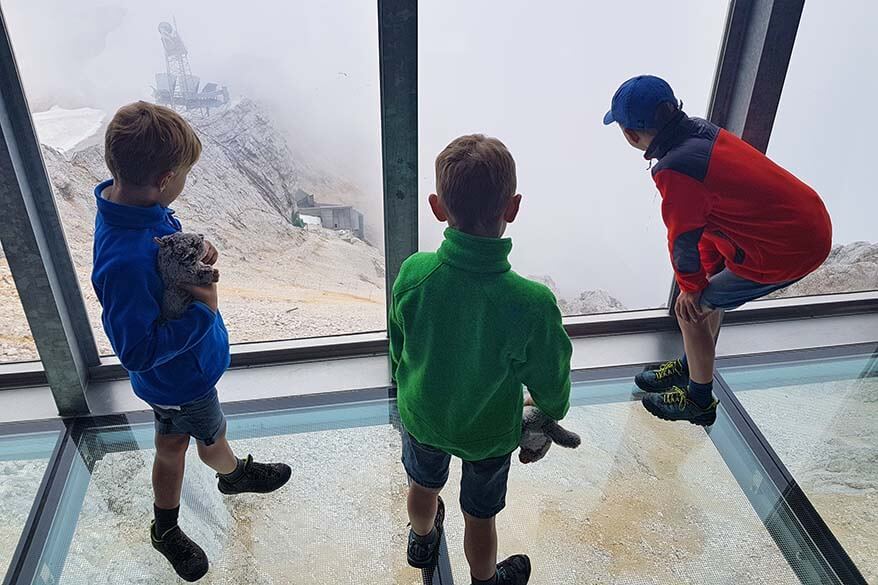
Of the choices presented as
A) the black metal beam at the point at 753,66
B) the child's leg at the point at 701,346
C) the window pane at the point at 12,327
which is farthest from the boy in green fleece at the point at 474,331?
the window pane at the point at 12,327

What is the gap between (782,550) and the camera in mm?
1547

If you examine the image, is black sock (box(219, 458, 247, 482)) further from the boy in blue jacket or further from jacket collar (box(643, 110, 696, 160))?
jacket collar (box(643, 110, 696, 160))

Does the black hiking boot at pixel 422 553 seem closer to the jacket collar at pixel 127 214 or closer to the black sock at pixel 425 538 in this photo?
the black sock at pixel 425 538

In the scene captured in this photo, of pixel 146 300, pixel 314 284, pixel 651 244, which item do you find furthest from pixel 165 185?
pixel 651 244

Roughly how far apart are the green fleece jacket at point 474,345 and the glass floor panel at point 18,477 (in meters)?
1.03

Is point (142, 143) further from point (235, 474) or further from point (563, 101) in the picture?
point (563, 101)

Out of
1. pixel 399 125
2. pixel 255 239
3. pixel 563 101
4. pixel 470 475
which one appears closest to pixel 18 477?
pixel 255 239

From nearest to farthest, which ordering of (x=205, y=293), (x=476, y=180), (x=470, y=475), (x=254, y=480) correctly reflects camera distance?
(x=476, y=180), (x=205, y=293), (x=470, y=475), (x=254, y=480)

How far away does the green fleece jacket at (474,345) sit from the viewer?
1071 mm

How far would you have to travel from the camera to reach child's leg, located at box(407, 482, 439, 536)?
1.38m

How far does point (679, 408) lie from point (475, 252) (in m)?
1.03

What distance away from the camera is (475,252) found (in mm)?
1058

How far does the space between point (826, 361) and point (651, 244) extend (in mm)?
654

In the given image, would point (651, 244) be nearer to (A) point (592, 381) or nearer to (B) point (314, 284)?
(A) point (592, 381)
